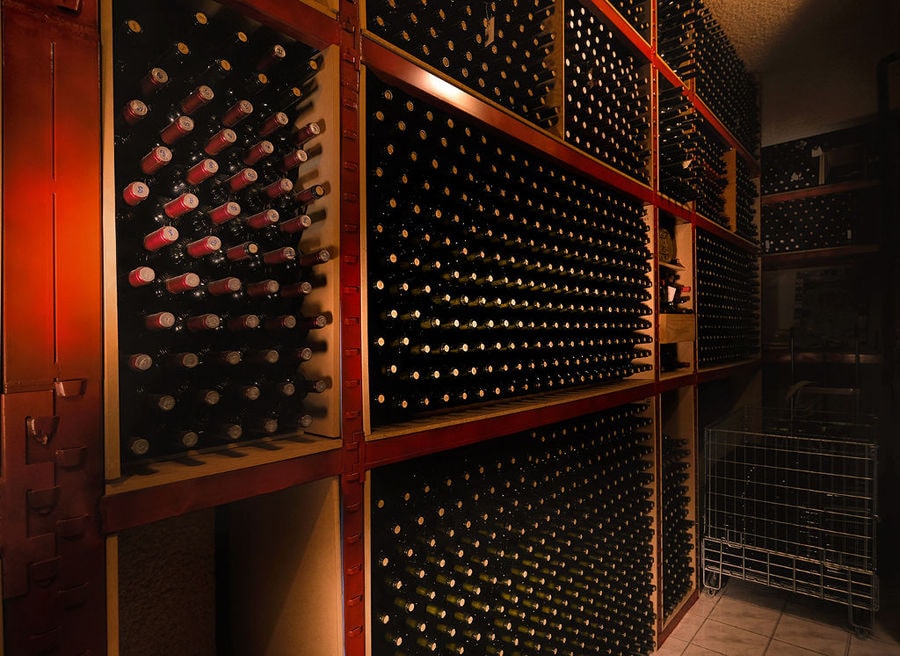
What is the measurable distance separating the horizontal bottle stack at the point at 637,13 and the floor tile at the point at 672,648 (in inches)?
125

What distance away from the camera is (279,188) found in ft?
3.29

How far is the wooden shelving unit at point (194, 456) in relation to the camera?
690 mm

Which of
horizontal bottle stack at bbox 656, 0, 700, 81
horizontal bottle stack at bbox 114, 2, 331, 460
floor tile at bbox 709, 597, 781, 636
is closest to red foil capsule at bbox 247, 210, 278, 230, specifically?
horizontal bottle stack at bbox 114, 2, 331, 460

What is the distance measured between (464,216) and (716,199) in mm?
3011

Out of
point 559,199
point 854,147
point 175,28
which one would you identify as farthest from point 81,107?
point 854,147

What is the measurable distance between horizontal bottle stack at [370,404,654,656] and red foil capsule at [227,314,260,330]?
1.88 ft

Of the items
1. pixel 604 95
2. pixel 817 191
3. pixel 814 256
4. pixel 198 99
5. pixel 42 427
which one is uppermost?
pixel 817 191

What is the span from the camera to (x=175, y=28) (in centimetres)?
100

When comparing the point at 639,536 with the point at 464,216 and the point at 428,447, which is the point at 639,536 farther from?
the point at 464,216

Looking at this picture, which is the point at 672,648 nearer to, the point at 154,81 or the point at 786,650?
the point at 786,650

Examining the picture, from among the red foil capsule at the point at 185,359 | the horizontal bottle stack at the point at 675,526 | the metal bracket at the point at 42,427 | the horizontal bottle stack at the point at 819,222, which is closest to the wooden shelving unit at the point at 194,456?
the metal bracket at the point at 42,427

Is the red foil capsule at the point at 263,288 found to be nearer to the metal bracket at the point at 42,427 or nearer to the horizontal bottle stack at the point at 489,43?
the metal bracket at the point at 42,427

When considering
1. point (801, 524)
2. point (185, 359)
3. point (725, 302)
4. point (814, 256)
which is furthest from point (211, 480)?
point (814, 256)

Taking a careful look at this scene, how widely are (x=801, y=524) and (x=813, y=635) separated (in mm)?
558
